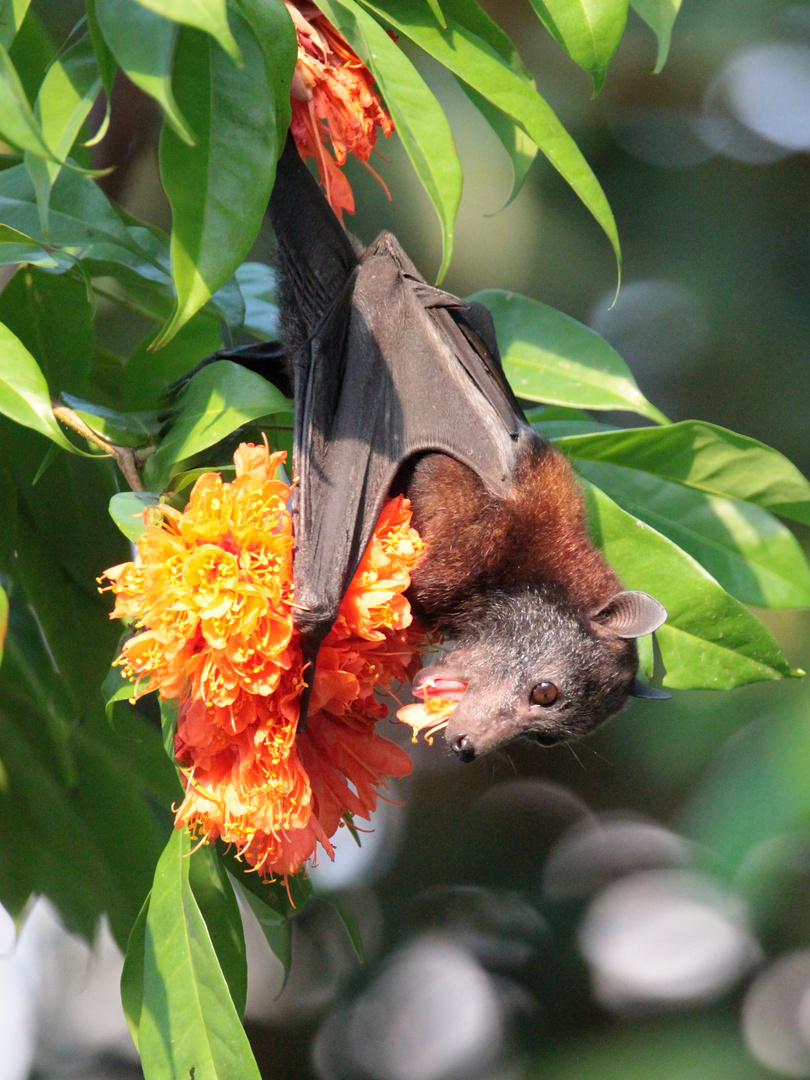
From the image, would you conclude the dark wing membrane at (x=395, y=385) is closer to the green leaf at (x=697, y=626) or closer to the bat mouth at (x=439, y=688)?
the green leaf at (x=697, y=626)

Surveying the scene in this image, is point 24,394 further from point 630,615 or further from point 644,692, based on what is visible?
point 644,692

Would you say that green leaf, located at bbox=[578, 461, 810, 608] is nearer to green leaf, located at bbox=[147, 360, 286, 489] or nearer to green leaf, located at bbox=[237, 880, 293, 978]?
green leaf, located at bbox=[147, 360, 286, 489]

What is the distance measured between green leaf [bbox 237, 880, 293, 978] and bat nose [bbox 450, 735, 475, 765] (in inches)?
21.1

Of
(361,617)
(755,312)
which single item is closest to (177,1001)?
(361,617)

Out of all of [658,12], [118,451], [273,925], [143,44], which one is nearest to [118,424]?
[118,451]

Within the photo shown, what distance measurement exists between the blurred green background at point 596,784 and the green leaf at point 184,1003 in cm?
423

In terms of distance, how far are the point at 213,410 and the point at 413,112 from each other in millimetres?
634

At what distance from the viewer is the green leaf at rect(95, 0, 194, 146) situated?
4.13 feet

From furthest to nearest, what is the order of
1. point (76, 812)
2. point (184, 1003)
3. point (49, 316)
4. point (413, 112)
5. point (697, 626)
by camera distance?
point (76, 812) → point (49, 316) → point (697, 626) → point (184, 1003) → point (413, 112)

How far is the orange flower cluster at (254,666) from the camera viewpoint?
174cm

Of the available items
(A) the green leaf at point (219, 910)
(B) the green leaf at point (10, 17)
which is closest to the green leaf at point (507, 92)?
(B) the green leaf at point (10, 17)

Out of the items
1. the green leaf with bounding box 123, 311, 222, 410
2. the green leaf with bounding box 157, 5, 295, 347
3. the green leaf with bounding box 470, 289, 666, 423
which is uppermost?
the green leaf with bounding box 157, 5, 295, 347

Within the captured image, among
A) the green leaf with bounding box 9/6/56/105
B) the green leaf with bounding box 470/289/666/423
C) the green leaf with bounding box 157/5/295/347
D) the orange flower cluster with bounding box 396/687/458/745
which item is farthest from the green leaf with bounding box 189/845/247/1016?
the green leaf with bounding box 9/6/56/105

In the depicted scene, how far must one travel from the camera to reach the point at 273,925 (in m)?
2.34
